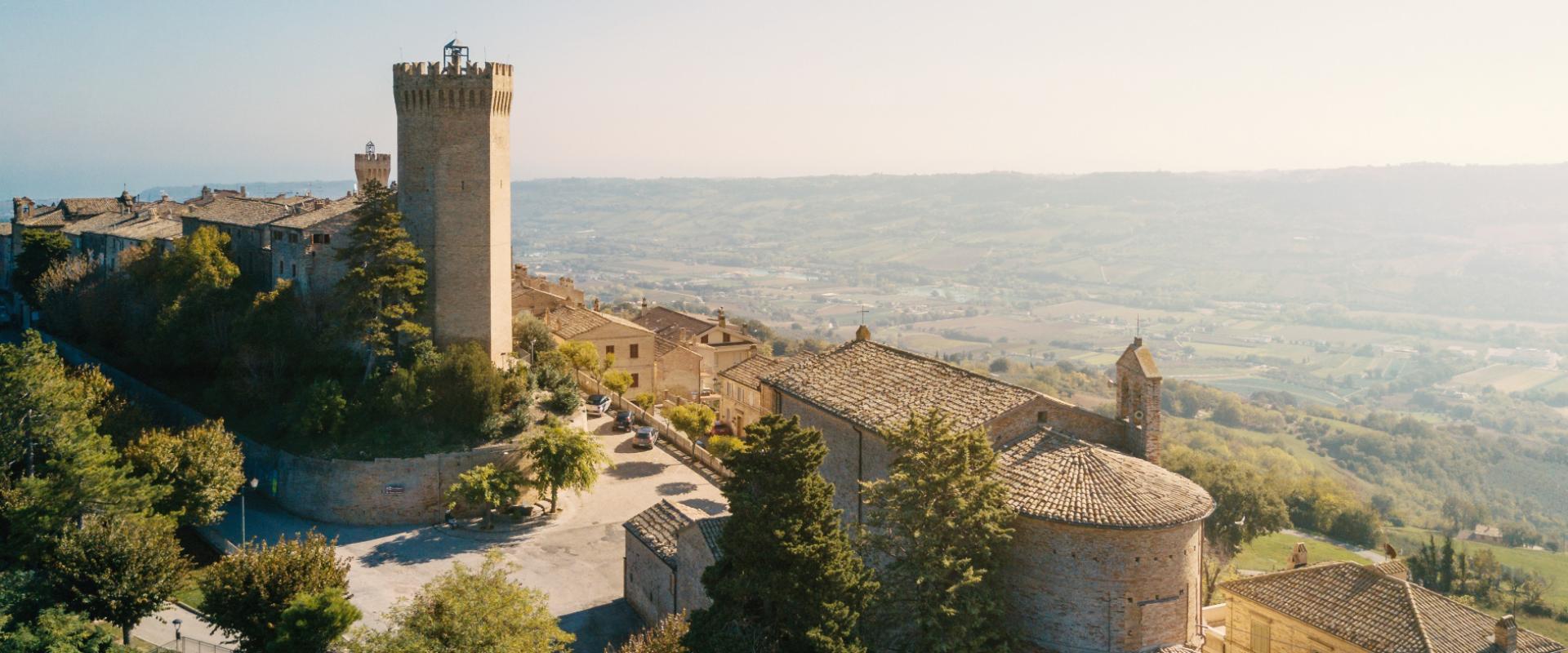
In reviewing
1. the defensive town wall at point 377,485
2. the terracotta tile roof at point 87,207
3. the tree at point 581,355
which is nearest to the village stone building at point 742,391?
the tree at point 581,355

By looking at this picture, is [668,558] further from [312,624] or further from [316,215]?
[316,215]

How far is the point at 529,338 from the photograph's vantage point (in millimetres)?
48531

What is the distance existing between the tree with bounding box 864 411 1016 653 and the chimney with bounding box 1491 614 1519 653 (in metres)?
11.3

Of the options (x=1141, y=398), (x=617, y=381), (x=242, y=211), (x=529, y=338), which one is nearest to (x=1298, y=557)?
(x=1141, y=398)

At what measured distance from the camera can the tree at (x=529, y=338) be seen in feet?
156

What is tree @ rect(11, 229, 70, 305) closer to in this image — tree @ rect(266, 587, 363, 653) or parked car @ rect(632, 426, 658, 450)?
parked car @ rect(632, 426, 658, 450)

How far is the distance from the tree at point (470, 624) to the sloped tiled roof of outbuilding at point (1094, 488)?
10880 millimetres

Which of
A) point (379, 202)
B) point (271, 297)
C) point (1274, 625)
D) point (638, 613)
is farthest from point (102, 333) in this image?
point (1274, 625)

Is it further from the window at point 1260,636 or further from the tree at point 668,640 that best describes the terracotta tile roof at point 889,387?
the window at point 1260,636

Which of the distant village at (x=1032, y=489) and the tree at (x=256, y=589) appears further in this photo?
the tree at (x=256, y=589)

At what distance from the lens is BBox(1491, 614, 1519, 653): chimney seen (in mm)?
22219

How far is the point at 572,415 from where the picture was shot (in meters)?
41.9

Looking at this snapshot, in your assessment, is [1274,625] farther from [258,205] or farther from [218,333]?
[258,205]

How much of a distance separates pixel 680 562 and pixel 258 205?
41.0m
